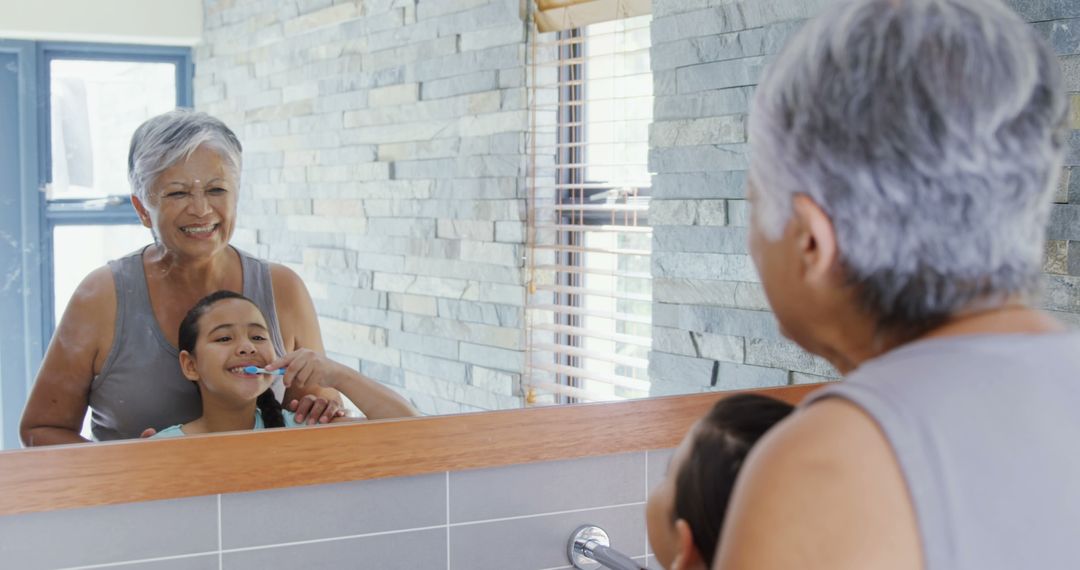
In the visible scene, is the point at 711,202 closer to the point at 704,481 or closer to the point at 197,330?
the point at 197,330

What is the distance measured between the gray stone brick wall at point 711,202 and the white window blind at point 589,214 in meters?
0.03

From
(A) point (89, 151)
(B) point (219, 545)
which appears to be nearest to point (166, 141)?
(A) point (89, 151)

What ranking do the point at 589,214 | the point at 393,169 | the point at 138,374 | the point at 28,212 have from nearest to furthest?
the point at 28,212 < the point at 138,374 < the point at 393,169 < the point at 589,214

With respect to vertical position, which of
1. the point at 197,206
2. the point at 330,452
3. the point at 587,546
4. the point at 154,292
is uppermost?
the point at 197,206

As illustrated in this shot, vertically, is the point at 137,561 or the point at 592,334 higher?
the point at 592,334

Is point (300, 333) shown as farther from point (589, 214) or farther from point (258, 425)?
point (589, 214)

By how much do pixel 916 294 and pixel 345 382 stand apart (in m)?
0.93

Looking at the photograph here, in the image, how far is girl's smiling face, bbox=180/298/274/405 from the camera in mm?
1264

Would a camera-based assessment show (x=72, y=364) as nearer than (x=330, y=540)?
Yes

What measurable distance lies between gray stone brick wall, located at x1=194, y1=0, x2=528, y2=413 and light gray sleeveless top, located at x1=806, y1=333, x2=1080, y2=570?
2.97ft

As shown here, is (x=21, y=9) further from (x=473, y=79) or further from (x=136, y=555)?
(x=136, y=555)

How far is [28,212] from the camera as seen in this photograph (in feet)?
3.72

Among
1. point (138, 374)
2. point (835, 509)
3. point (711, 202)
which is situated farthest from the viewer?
point (711, 202)

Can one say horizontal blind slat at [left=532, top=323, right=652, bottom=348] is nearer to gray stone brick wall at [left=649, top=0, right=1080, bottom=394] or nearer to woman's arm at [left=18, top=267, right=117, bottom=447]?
gray stone brick wall at [left=649, top=0, right=1080, bottom=394]
